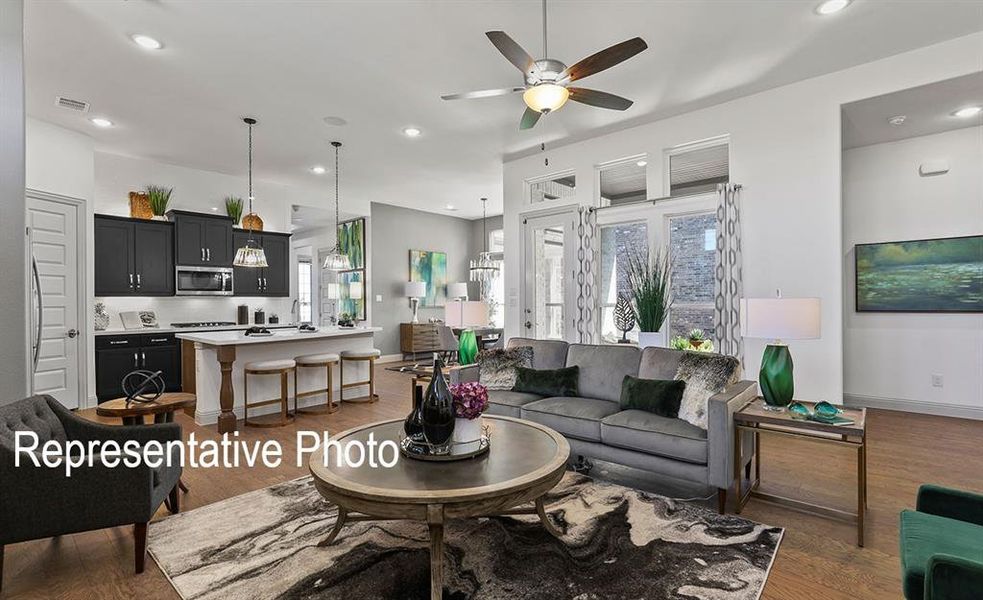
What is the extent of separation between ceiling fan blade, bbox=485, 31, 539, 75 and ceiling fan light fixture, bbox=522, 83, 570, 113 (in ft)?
0.37

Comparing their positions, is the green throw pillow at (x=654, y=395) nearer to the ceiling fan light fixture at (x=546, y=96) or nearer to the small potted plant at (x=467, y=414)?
the small potted plant at (x=467, y=414)

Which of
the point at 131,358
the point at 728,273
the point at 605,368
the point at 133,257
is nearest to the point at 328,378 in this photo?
the point at 131,358

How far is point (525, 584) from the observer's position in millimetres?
1967

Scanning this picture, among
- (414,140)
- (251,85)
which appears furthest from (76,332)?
(414,140)

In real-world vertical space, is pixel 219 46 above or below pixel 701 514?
above

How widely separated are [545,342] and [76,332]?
5386 mm

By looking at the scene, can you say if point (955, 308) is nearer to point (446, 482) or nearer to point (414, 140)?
point (446, 482)

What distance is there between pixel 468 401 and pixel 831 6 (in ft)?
11.8

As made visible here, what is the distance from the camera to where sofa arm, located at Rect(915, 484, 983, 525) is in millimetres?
1629

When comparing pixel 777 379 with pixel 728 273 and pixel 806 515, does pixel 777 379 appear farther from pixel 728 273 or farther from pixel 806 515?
pixel 728 273

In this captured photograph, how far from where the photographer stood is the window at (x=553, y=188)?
611 centimetres

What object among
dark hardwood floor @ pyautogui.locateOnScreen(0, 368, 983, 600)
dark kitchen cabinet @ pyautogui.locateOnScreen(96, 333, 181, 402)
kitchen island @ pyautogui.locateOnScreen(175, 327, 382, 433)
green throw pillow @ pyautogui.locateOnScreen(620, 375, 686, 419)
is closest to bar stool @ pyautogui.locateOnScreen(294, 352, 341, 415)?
kitchen island @ pyautogui.locateOnScreen(175, 327, 382, 433)

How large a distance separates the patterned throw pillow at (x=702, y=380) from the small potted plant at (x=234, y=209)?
6.64 meters

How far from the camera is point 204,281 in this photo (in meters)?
6.65
